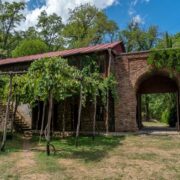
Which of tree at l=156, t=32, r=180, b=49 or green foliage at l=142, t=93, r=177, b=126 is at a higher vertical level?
tree at l=156, t=32, r=180, b=49

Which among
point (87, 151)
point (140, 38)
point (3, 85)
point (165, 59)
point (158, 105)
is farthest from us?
point (140, 38)

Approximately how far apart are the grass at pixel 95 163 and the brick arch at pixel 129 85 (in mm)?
6266

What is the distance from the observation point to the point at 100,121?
19.6 metres

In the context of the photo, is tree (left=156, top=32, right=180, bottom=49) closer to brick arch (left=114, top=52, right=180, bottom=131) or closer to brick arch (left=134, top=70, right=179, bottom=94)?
brick arch (left=134, top=70, right=179, bottom=94)

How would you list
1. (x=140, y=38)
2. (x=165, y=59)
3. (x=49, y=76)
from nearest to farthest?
(x=49, y=76) < (x=165, y=59) < (x=140, y=38)

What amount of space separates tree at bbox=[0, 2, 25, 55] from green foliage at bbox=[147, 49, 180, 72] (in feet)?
86.8

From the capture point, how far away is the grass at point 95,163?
8242 millimetres

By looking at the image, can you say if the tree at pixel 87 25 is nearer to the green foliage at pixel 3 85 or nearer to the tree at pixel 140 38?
the tree at pixel 140 38

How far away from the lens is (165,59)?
1886 centimetres

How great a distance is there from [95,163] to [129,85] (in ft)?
35.2

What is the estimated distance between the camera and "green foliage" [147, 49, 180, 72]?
18.6 m

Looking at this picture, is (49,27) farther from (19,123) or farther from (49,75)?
(49,75)

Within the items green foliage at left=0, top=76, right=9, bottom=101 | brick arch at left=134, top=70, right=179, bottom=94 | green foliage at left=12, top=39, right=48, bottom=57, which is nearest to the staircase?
green foliage at left=0, top=76, right=9, bottom=101

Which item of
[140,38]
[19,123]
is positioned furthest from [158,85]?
[140,38]
